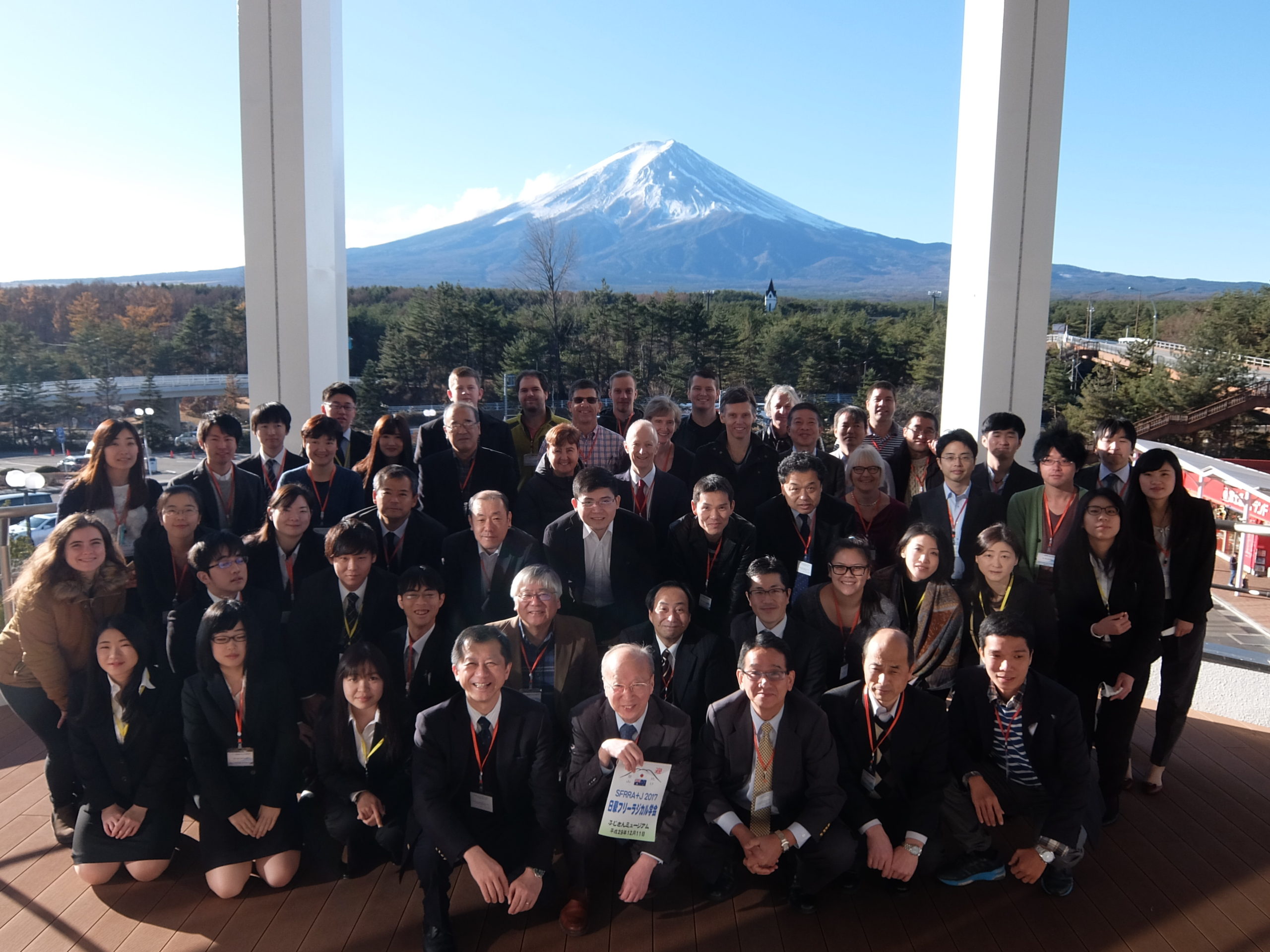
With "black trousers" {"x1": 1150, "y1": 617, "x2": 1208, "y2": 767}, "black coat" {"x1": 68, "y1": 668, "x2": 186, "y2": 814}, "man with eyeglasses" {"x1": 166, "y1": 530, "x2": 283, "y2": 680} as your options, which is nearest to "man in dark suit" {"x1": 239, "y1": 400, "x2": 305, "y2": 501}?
"man with eyeglasses" {"x1": 166, "y1": 530, "x2": 283, "y2": 680}

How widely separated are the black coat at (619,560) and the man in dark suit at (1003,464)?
151cm

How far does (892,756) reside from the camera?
97.0 inches

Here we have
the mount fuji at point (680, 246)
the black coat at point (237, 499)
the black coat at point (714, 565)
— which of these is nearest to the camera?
the black coat at point (714, 565)

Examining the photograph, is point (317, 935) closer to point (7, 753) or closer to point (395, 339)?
point (7, 753)

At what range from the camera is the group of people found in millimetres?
2365

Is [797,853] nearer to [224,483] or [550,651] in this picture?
[550,651]

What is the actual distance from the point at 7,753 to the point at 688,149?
346 ft

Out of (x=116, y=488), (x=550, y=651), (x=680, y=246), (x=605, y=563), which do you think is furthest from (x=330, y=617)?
(x=680, y=246)

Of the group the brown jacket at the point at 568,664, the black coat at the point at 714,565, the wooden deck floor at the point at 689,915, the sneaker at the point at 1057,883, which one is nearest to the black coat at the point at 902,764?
the wooden deck floor at the point at 689,915

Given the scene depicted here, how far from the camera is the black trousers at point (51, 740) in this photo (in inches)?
103

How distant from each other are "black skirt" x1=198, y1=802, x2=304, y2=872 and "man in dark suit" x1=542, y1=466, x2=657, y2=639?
4.02ft

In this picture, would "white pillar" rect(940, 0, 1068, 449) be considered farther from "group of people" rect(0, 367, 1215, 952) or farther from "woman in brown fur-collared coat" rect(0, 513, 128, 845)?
"woman in brown fur-collared coat" rect(0, 513, 128, 845)

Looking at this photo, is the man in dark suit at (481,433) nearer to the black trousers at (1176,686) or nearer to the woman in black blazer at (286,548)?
the woman in black blazer at (286,548)

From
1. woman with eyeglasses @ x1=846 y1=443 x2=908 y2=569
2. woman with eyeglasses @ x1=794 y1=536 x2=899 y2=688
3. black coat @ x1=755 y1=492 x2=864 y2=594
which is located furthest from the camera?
woman with eyeglasses @ x1=846 y1=443 x2=908 y2=569
